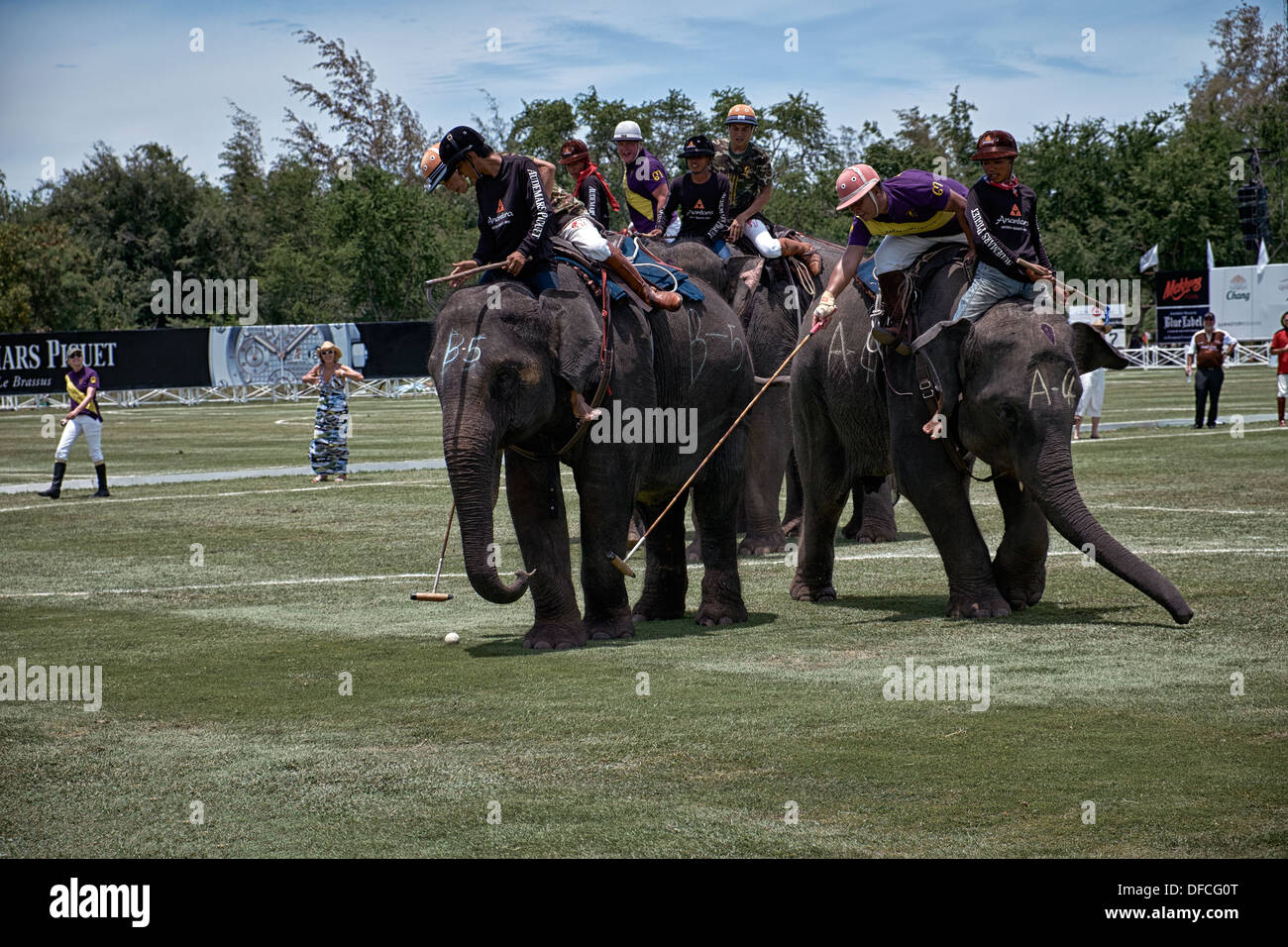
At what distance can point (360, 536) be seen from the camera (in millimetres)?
18719

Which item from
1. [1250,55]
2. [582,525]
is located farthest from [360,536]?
[1250,55]

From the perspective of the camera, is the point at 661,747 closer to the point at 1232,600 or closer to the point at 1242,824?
the point at 1242,824

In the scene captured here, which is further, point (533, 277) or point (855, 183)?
point (855, 183)

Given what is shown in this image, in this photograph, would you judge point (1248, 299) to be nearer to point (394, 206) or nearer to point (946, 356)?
point (394, 206)

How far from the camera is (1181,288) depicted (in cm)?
7619

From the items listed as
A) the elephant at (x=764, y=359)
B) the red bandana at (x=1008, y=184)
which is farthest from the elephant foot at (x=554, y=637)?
the elephant at (x=764, y=359)

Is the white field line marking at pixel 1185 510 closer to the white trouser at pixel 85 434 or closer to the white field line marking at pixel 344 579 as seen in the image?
the white field line marking at pixel 344 579

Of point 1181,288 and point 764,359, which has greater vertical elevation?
point 1181,288

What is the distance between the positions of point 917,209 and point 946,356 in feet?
4.15

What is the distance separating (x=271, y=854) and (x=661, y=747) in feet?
7.56

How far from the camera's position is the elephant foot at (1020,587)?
490 inches

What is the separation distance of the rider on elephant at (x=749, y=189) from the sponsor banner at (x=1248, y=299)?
60.0 metres

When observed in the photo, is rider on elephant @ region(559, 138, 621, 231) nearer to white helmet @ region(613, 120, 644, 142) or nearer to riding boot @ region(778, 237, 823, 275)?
white helmet @ region(613, 120, 644, 142)

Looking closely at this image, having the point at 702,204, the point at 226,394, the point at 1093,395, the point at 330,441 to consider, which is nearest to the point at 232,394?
the point at 226,394
